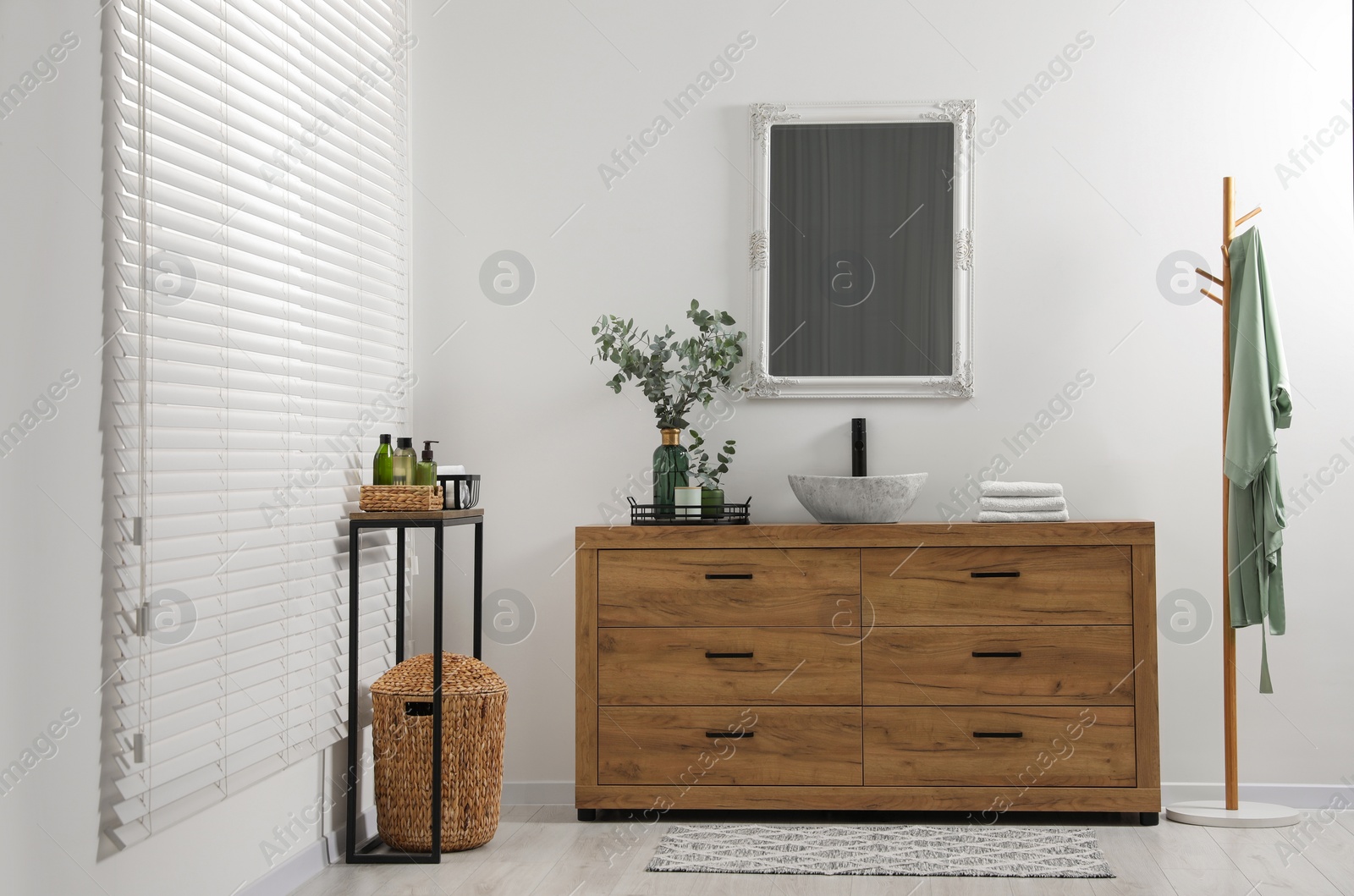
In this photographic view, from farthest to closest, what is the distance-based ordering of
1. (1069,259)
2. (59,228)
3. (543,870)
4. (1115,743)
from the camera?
(1069,259)
(1115,743)
(543,870)
(59,228)

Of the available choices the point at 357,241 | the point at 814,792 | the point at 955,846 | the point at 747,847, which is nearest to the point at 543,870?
the point at 747,847

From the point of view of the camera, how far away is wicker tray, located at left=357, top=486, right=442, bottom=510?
258cm

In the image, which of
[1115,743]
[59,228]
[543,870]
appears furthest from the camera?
[1115,743]

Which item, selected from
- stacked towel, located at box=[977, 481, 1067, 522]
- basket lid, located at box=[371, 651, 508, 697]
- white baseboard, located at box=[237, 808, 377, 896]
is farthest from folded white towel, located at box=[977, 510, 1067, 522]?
white baseboard, located at box=[237, 808, 377, 896]

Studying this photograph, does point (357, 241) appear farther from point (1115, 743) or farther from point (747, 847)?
point (1115, 743)

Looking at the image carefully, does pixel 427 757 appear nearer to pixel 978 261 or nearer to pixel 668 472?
pixel 668 472

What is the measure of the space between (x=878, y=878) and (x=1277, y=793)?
1448 millimetres

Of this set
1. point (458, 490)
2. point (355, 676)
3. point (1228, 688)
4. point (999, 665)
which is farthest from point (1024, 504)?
point (355, 676)

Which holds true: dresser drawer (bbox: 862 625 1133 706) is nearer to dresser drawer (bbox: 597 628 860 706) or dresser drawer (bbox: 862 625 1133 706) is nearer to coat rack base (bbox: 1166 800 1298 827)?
dresser drawer (bbox: 597 628 860 706)

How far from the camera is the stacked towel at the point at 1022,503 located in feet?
9.21

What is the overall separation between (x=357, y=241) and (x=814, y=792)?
77.2 inches

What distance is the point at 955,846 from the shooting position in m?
2.59

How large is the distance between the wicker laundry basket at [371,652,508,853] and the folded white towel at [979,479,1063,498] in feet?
4.79

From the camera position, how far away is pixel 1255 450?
8.96 ft
